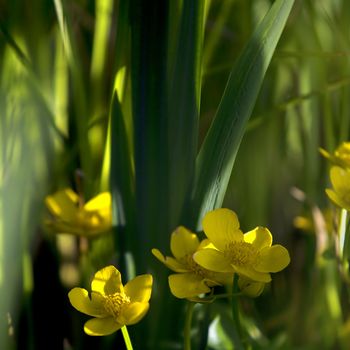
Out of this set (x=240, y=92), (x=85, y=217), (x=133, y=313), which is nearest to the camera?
(x=133, y=313)

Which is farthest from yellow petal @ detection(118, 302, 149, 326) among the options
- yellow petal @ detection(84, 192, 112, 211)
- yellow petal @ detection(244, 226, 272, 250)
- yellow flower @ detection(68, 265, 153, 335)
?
yellow petal @ detection(84, 192, 112, 211)

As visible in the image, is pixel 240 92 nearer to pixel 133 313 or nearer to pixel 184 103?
pixel 184 103

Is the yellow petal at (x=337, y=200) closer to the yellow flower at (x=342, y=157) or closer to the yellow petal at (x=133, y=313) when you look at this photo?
the yellow flower at (x=342, y=157)

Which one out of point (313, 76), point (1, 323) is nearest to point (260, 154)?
point (313, 76)

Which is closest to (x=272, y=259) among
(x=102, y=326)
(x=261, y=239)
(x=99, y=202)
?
(x=261, y=239)

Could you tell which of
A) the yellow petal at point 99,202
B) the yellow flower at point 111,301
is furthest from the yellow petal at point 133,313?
the yellow petal at point 99,202

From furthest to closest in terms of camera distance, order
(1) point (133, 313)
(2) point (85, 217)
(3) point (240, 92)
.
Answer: (2) point (85, 217)
(3) point (240, 92)
(1) point (133, 313)

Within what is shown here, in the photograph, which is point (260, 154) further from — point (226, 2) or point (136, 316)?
point (136, 316)
